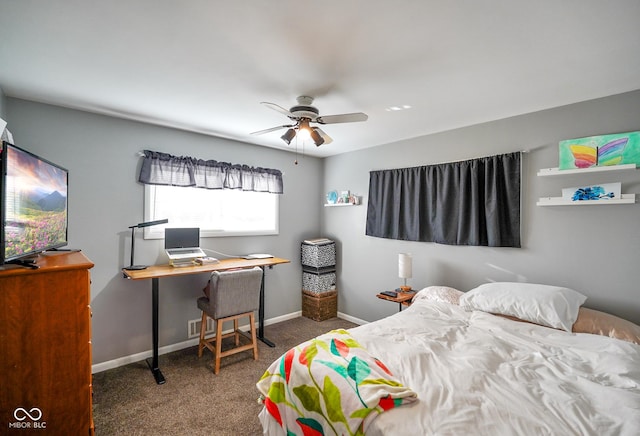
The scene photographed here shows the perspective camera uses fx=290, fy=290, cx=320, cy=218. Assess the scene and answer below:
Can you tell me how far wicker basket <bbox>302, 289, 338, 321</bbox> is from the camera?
427 centimetres

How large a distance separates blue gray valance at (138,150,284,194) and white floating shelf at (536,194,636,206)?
3.09 metres

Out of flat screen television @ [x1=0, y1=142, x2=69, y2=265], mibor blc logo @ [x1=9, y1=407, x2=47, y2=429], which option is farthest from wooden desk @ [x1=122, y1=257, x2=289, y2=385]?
mibor blc logo @ [x1=9, y1=407, x2=47, y2=429]

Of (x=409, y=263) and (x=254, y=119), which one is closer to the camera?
(x=254, y=119)

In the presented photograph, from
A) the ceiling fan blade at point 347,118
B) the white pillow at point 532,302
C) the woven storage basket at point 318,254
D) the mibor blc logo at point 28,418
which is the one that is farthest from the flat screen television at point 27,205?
the white pillow at point 532,302

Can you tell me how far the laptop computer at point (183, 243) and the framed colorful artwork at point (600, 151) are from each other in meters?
3.68

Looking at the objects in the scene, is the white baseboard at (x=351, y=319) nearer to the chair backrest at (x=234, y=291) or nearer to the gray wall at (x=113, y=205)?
the chair backrest at (x=234, y=291)

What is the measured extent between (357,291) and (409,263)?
3.66 feet

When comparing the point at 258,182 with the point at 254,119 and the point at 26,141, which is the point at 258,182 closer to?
the point at 254,119

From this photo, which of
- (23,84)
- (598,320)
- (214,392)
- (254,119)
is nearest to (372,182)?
(254,119)

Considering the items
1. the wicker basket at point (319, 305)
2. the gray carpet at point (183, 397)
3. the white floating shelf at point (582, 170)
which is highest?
the white floating shelf at point (582, 170)

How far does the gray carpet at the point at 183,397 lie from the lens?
2.10 meters

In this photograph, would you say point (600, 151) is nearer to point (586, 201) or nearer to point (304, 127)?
point (586, 201)

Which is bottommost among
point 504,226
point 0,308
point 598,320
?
point 598,320

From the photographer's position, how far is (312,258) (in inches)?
171
